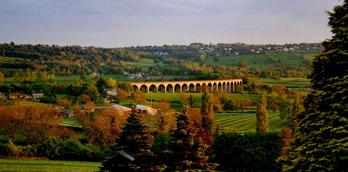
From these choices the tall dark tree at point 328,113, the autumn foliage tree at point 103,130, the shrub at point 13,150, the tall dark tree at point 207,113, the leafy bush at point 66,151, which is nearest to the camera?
the tall dark tree at point 328,113

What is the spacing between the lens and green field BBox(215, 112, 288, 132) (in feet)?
227

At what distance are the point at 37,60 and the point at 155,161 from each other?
449 ft

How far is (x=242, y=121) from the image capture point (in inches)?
3034

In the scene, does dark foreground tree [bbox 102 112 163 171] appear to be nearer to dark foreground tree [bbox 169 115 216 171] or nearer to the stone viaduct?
dark foreground tree [bbox 169 115 216 171]

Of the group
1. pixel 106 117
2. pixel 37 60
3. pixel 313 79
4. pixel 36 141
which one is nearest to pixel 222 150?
pixel 106 117

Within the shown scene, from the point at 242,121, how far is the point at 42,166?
39296mm

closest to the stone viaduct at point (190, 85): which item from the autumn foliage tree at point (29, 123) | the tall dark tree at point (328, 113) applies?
the autumn foliage tree at point (29, 123)

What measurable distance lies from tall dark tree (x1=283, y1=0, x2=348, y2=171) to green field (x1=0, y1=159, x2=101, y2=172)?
35.4 m

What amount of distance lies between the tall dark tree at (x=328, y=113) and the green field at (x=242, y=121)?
53.6 meters

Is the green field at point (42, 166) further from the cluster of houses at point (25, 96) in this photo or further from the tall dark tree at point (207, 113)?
the cluster of houses at point (25, 96)

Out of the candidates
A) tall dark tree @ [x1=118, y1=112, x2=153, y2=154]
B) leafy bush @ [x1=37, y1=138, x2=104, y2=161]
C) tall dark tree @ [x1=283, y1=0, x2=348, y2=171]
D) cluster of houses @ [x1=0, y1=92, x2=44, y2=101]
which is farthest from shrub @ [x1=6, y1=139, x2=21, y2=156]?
tall dark tree @ [x1=283, y1=0, x2=348, y2=171]

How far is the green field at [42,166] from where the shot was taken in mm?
44253

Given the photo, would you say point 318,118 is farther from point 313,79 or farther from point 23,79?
point 23,79

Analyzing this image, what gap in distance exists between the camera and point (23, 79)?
111 meters
